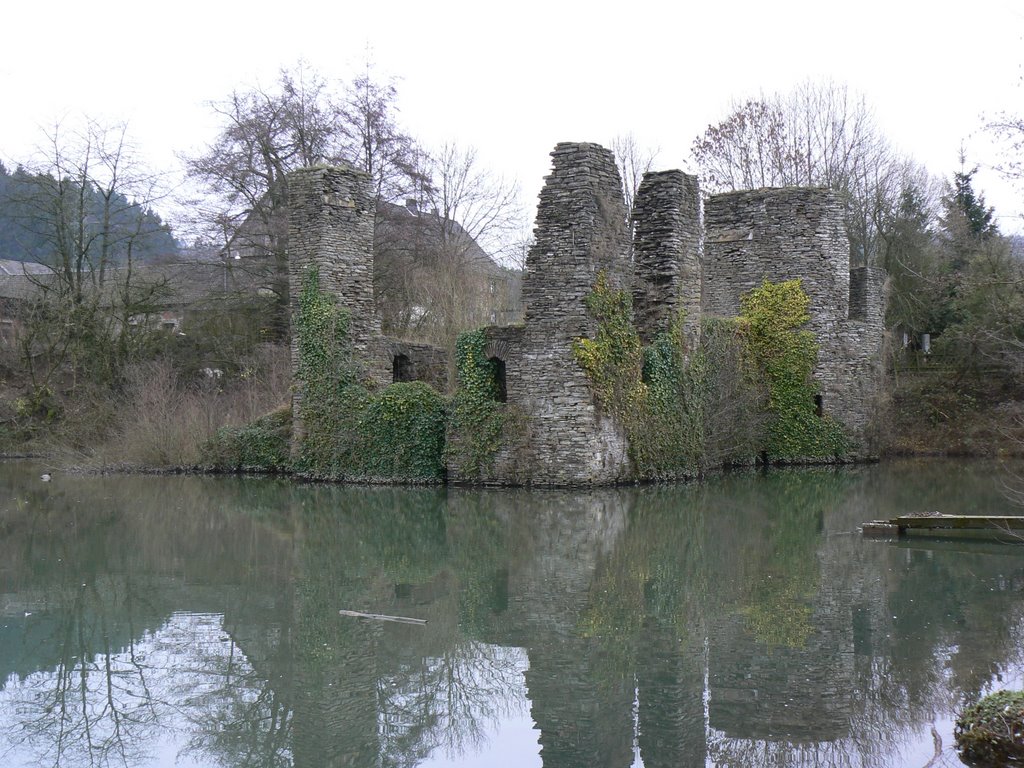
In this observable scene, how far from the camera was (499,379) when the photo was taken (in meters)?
19.0

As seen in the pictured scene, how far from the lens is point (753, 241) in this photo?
2309 cm

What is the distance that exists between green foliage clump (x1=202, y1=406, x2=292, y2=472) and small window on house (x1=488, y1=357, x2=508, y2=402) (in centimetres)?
522

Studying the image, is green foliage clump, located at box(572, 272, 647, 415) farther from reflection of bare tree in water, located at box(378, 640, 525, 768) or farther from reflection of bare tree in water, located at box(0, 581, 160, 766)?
reflection of bare tree in water, located at box(378, 640, 525, 768)

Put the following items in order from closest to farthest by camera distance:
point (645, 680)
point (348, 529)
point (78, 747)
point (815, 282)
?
1. point (78, 747)
2. point (645, 680)
3. point (348, 529)
4. point (815, 282)

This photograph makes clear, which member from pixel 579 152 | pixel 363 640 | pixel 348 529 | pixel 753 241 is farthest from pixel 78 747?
pixel 753 241

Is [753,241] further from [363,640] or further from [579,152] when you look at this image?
[363,640]

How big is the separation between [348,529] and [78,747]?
25.6 feet

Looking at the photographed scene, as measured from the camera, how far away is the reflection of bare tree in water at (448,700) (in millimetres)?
5914

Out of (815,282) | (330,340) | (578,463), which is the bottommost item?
(578,463)

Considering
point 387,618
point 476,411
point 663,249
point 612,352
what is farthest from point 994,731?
point 663,249

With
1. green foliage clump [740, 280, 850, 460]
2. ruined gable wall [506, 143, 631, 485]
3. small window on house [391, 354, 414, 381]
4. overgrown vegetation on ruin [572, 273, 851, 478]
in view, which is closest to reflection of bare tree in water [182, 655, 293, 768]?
ruined gable wall [506, 143, 631, 485]

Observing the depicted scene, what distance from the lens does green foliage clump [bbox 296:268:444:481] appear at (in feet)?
63.9

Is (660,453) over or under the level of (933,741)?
over

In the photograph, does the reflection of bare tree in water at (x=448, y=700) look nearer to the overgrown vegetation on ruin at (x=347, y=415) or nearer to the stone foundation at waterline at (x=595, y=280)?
the stone foundation at waterline at (x=595, y=280)
